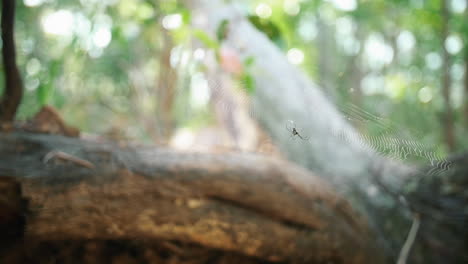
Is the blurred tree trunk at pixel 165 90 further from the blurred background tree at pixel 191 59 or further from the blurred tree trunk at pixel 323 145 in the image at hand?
the blurred tree trunk at pixel 323 145

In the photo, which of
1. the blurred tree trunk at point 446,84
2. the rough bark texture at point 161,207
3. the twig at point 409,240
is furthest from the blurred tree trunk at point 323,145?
the blurred tree trunk at point 446,84

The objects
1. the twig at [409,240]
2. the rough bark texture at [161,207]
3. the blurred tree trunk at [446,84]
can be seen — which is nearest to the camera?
the rough bark texture at [161,207]

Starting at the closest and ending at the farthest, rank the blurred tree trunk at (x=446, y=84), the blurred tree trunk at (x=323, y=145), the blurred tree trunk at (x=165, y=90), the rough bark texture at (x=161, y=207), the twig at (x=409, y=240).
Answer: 1. the rough bark texture at (x=161, y=207)
2. the twig at (x=409, y=240)
3. the blurred tree trunk at (x=323, y=145)
4. the blurred tree trunk at (x=446, y=84)
5. the blurred tree trunk at (x=165, y=90)

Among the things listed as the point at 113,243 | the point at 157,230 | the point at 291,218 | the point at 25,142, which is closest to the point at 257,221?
the point at 291,218

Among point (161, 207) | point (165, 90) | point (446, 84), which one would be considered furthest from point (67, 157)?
point (446, 84)

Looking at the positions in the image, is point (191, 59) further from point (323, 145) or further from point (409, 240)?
point (409, 240)

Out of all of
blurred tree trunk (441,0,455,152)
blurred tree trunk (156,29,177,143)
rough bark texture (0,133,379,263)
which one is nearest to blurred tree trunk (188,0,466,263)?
rough bark texture (0,133,379,263)
